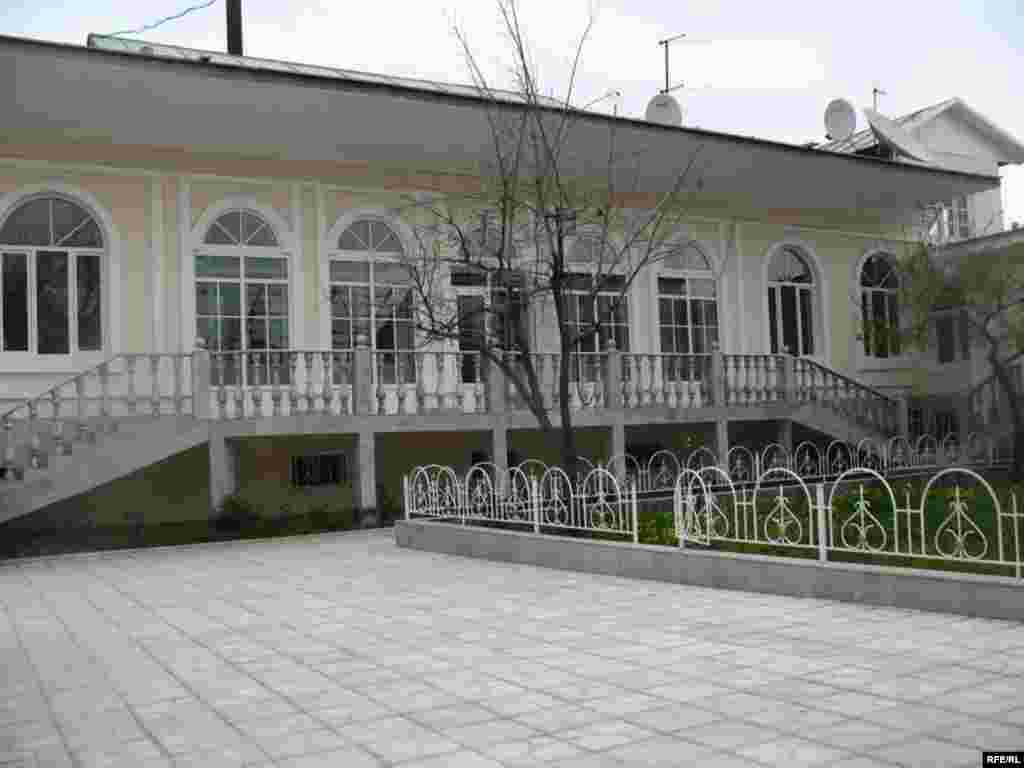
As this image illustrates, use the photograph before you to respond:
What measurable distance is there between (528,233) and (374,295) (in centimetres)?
265

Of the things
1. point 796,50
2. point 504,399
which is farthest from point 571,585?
point 796,50

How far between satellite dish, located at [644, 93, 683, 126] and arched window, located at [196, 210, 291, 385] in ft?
32.2

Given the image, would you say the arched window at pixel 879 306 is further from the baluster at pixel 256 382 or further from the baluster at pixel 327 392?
the baluster at pixel 256 382

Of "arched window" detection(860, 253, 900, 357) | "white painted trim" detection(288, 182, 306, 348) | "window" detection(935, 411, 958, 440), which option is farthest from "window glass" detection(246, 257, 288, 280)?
"window" detection(935, 411, 958, 440)

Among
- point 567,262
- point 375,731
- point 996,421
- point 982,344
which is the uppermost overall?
point 567,262

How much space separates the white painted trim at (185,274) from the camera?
52.7 feet

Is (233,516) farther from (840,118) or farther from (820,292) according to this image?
(840,118)

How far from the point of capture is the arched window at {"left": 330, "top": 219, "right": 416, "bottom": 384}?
685 inches

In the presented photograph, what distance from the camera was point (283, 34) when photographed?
86.1ft

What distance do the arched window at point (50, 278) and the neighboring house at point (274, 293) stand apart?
28 millimetres

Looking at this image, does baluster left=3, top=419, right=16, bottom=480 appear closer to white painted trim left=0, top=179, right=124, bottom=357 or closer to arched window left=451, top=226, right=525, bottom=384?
white painted trim left=0, top=179, right=124, bottom=357

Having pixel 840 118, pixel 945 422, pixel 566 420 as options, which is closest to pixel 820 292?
pixel 945 422

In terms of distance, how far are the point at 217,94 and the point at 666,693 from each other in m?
11.7

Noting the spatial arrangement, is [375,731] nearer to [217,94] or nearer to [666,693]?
[666,693]
